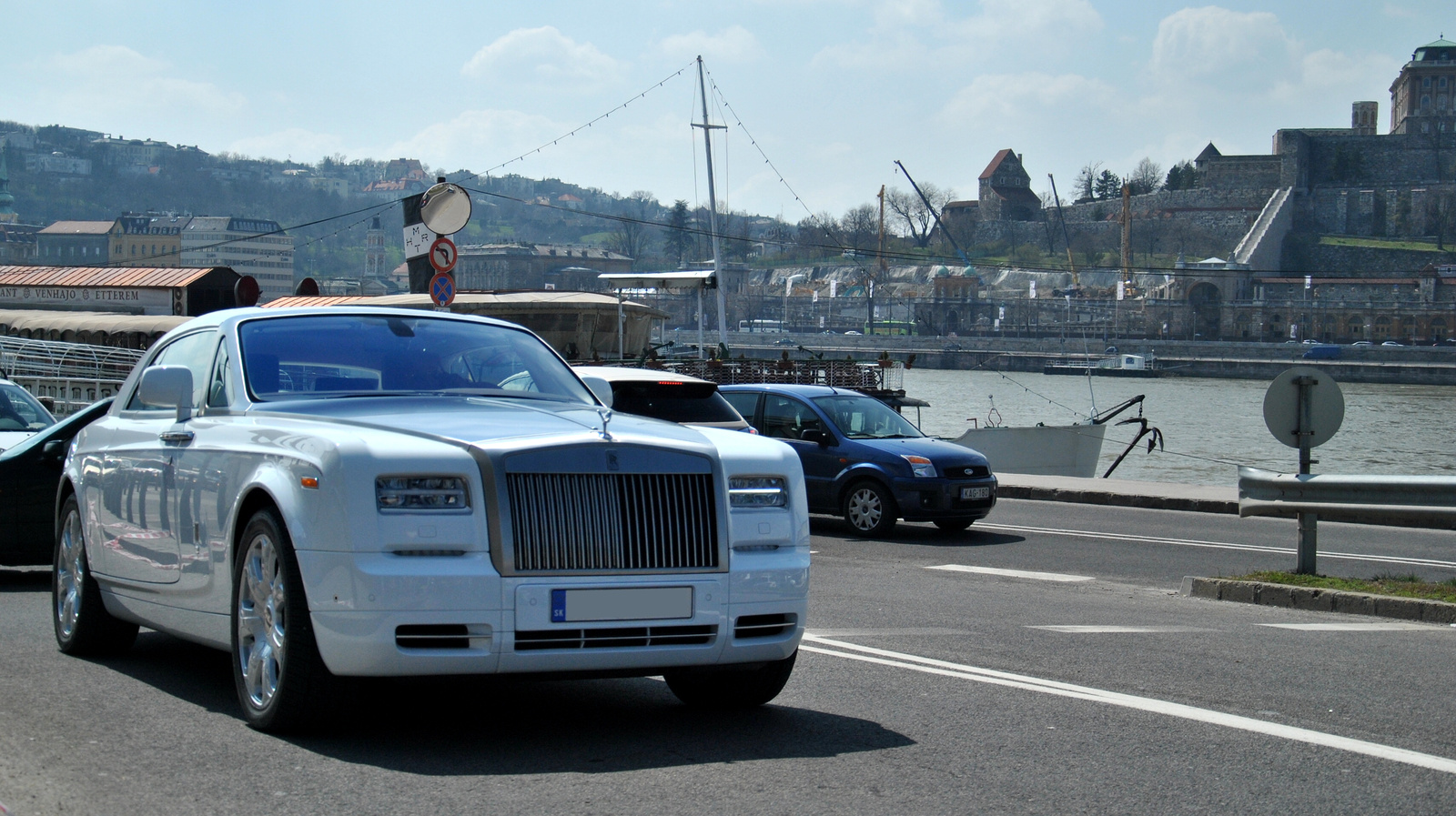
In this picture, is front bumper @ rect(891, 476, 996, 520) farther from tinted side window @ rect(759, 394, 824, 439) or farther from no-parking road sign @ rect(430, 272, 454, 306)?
no-parking road sign @ rect(430, 272, 454, 306)

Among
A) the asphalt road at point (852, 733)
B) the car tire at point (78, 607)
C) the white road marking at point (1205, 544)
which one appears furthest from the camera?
the white road marking at point (1205, 544)

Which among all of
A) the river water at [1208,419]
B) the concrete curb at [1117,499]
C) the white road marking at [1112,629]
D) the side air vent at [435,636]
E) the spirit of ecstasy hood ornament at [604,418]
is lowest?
the river water at [1208,419]

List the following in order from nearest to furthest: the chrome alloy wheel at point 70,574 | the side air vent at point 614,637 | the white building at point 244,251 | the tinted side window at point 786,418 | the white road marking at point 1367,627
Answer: the side air vent at point 614,637 → the chrome alloy wheel at point 70,574 → the white road marking at point 1367,627 → the tinted side window at point 786,418 → the white building at point 244,251

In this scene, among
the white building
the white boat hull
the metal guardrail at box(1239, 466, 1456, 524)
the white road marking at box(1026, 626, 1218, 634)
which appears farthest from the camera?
the white building

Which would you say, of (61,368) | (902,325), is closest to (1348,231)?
(902,325)

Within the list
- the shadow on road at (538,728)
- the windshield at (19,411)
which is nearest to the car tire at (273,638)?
the shadow on road at (538,728)

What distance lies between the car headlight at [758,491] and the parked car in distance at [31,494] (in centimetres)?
607

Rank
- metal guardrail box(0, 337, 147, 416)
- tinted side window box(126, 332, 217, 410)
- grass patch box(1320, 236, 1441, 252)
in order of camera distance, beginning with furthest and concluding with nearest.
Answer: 1. grass patch box(1320, 236, 1441, 252)
2. metal guardrail box(0, 337, 147, 416)
3. tinted side window box(126, 332, 217, 410)

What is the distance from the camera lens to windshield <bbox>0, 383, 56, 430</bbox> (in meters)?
12.8

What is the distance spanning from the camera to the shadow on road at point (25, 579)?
9.98 m

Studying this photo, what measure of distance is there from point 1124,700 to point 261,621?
3560 mm

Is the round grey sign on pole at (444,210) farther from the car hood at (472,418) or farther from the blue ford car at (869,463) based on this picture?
the car hood at (472,418)

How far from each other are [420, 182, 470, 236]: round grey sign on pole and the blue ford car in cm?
393

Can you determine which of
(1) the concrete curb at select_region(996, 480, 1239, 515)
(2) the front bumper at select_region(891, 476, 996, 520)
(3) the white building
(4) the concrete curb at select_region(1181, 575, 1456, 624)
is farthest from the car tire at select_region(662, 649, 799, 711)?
(3) the white building
